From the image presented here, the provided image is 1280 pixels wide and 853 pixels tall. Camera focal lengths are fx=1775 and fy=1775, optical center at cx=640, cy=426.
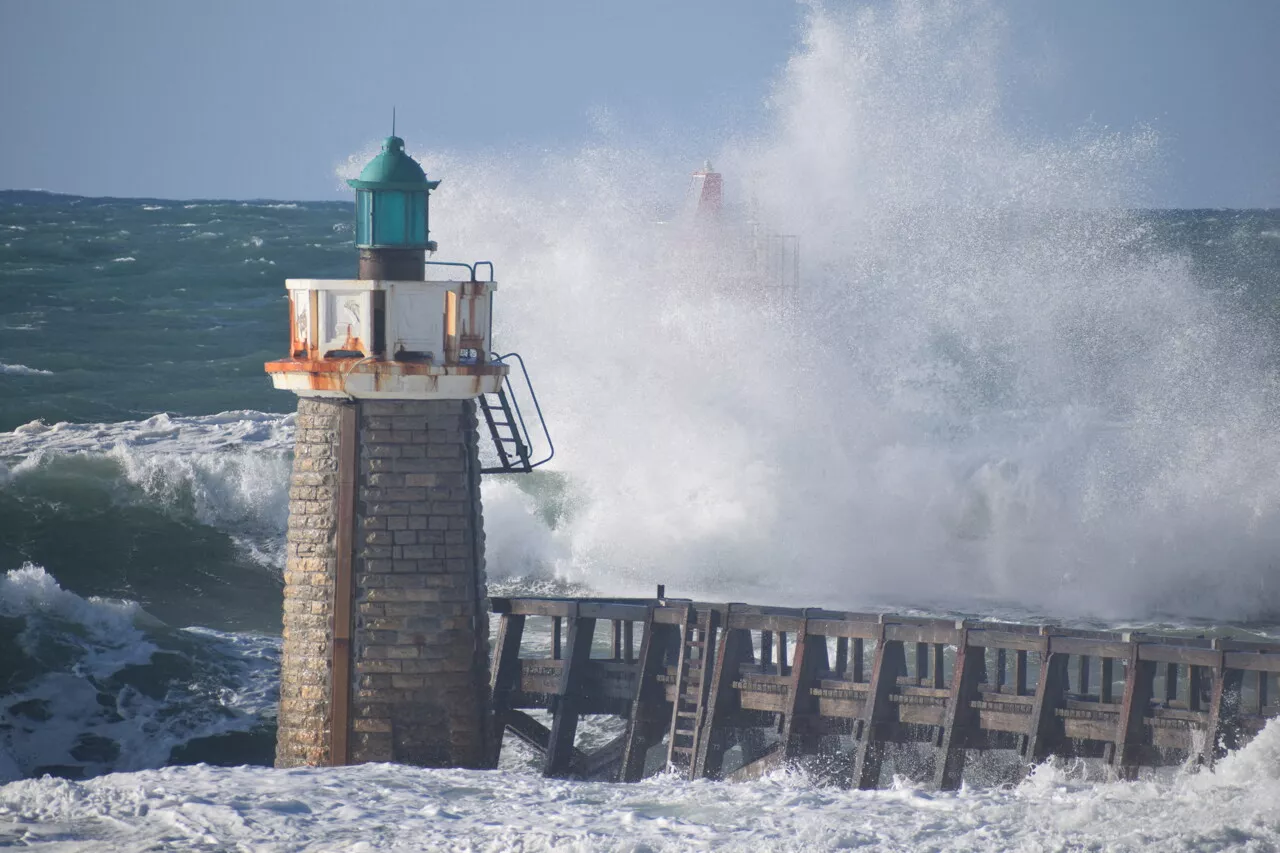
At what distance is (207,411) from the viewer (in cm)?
2558

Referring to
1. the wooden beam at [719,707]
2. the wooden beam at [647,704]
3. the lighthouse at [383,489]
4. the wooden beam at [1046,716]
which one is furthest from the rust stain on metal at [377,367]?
the wooden beam at [1046,716]

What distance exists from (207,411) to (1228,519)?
46.7ft

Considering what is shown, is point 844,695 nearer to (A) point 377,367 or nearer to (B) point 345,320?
(A) point 377,367

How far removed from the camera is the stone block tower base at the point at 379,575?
10117 mm

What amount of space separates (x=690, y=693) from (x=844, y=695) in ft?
3.34

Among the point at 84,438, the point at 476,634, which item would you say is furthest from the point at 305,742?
the point at 84,438

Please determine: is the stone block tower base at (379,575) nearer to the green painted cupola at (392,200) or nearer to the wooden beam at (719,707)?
the green painted cupola at (392,200)

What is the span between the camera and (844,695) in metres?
10.8

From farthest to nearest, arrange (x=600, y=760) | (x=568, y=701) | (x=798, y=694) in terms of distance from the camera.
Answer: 1. (x=600, y=760)
2. (x=568, y=701)
3. (x=798, y=694)

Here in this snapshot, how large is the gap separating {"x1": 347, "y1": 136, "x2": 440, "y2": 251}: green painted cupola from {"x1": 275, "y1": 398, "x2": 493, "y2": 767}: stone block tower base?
95cm

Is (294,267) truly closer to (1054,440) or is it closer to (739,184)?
(739,184)

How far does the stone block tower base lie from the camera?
33.2ft

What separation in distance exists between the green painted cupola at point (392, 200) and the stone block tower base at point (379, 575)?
95 cm

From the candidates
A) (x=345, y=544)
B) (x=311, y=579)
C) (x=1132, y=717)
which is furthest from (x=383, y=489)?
(x=1132, y=717)
